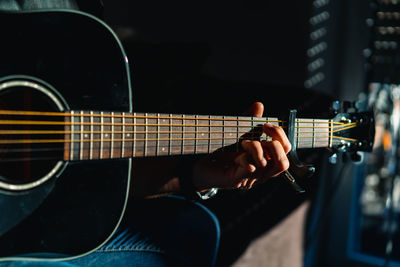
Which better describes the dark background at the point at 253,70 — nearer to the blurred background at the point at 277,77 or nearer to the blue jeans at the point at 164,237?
the blurred background at the point at 277,77

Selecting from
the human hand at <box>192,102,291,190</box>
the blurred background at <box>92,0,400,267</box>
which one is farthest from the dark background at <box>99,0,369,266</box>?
the human hand at <box>192,102,291,190</box>

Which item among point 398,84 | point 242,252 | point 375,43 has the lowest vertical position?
point 242,252

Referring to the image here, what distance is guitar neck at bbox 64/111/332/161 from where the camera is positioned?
1.57 feet

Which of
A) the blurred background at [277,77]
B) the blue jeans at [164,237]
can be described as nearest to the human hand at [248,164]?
the blue jeans at [164,237]

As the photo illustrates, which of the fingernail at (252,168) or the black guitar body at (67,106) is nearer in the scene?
the black guitar body at (67,106)

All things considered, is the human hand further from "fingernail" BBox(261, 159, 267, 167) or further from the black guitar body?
the black guitar body

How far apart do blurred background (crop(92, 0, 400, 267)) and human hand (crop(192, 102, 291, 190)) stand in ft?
0.68

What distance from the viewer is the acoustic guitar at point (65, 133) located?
0.46 metres

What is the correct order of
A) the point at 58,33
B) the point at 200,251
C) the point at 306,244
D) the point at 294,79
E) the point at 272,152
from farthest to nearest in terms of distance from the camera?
1. the point at 306,244
2. the point at 294,79
3. the point at 200,251
4. the point at 272,152
5. the point at 58,33

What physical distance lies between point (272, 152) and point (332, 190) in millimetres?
1047

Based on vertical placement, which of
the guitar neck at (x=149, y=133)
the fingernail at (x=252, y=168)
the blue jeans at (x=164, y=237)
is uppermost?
the guitar neck at (x=149, y=133)

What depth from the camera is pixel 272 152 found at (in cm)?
67

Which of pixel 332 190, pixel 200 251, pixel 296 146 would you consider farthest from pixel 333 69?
pixel 200 251

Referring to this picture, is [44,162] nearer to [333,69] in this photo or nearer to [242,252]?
[242,252]
